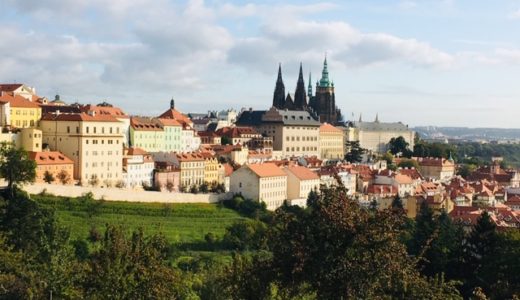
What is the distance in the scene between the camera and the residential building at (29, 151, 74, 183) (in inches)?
1961

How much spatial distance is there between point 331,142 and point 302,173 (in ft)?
141

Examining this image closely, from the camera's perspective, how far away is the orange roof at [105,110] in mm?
61119

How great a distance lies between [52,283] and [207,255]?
2276 centimetres

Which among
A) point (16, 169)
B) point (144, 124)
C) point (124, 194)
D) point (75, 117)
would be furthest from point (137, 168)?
point (16, 169)

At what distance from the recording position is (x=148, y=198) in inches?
2087

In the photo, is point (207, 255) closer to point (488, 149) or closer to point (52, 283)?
point (52, 283)

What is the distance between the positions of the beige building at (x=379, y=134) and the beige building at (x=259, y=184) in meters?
64.5

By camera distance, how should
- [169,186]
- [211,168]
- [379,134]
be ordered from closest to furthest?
→ 1. [169,186]
2. [211,168]
3. [379,134]

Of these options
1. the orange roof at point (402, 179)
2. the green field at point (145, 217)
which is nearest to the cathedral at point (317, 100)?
the orange roof at point (402, 179)

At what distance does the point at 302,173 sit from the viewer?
67812 millimetres

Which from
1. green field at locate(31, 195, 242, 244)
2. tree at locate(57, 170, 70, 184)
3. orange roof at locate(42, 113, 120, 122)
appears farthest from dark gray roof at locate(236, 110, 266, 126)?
tree at locate(57, 170, 70, 184)

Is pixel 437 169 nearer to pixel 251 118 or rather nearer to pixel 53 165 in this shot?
pixel 251 118

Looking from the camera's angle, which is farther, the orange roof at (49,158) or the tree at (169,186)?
the tree at (169,186)

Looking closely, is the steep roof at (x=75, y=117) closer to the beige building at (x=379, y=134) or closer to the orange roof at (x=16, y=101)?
the orange roof at (x=16, y=101)
